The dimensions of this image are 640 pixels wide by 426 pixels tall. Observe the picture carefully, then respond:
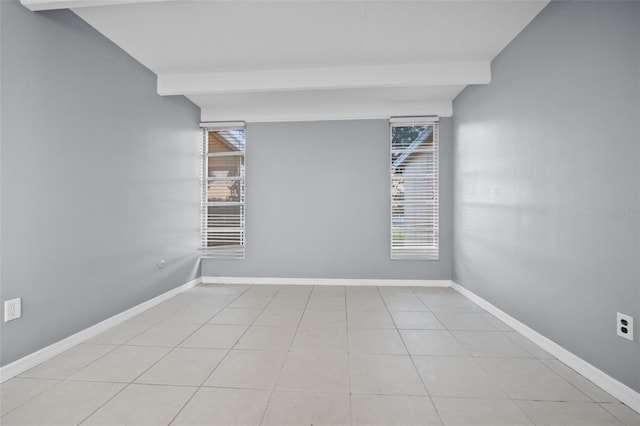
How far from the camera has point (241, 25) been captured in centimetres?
248

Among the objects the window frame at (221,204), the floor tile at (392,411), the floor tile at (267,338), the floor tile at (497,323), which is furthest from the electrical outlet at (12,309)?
the floor tile at (497,323)

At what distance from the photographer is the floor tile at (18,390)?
1.61 meters

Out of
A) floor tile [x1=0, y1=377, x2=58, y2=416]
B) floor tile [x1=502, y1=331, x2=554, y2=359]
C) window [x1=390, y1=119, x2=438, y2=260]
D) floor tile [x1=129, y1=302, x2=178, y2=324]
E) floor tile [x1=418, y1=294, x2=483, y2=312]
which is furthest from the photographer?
window [x1=390, y1=119, x2=438, y2=260]

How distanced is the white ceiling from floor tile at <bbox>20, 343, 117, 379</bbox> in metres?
2.61

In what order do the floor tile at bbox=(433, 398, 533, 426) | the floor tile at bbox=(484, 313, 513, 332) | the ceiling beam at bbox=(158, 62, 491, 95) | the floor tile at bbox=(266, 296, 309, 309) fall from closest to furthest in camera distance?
the floor tile at bbox=(433, 398, 533, 426) < the floor tile at bbox=(484, 313, 513, 332) < the ceiling beam at bbox=(158, 62, 491, 95) < the floor tile at bbox=(266, 296, 309, 309)

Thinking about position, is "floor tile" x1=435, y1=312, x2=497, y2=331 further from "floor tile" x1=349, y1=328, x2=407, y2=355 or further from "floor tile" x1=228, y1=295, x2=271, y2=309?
"floor tile" x1=228, y1=295, x2=271, y2=309

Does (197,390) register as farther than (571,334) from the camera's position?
No

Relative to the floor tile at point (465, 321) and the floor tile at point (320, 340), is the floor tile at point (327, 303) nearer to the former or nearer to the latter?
the floor tile at point (320, 340)

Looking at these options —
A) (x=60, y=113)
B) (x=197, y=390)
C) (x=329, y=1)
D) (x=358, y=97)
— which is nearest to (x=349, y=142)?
(x=358, y=97)

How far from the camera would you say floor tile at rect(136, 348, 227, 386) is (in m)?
1.85

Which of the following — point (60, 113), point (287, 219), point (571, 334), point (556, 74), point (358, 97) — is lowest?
point (571, 334)

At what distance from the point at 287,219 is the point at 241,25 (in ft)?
8.59

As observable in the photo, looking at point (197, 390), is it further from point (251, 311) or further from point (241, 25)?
point (241, 25)

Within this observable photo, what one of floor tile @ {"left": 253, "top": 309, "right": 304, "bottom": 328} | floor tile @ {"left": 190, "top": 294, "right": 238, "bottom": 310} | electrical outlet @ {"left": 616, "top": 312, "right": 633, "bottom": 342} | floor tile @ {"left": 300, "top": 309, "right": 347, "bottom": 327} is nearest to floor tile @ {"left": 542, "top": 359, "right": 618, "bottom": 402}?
electrical outlet @ {"left": 616, "top": 312, "right": 633, "bottom": 342}
